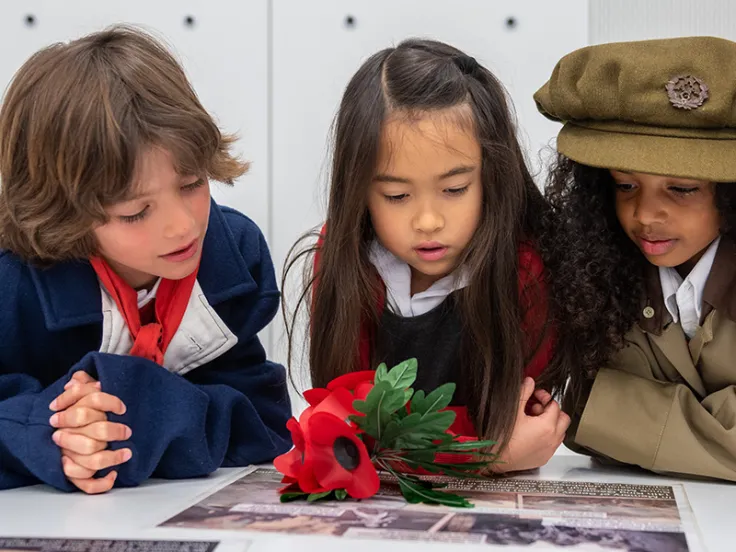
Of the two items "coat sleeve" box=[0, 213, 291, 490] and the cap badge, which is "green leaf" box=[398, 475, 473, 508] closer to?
"coat sleeve" box=[0, 213, 291, 490]

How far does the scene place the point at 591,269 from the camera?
4.11 ft

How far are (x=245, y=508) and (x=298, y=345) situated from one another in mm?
585

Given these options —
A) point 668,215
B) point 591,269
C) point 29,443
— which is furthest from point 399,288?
point 29,443

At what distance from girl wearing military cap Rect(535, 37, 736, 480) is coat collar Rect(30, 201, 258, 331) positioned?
0.41 m

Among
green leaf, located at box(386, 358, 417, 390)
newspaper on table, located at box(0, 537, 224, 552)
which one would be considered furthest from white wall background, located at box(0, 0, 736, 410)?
newspaper on table, located at box(0, 537, 224, 552)

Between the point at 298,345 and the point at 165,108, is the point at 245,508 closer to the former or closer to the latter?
the point at 165,108

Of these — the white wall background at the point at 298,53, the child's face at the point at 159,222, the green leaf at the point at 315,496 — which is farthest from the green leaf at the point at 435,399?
the white wall background at the point at 298,53

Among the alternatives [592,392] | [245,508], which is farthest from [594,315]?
[245,508]

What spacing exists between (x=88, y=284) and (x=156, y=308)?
93 mm

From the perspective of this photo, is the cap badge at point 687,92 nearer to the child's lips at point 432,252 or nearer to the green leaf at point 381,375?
the child's lips at point 432,252

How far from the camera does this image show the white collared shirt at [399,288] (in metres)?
1.33

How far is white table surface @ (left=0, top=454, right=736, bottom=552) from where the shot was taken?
3.00 ft

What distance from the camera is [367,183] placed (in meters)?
1.24

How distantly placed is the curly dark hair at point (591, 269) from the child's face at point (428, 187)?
12cm
